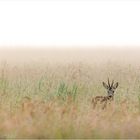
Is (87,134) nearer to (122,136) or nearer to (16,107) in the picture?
(122,136)

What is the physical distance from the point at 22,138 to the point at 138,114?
2324 millimetres

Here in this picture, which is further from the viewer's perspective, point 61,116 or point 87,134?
point 61,116

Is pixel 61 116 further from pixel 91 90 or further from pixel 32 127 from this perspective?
pixel 91 90

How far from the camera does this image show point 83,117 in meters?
9.93

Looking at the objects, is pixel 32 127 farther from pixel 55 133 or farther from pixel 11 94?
pixel 11 94

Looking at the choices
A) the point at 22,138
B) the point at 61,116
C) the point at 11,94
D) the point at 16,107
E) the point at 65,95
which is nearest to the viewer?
the point at 22,138

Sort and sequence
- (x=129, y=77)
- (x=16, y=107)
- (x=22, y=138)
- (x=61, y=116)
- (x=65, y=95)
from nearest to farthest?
(x=22, y=138) → (x=61, y=116) → (x=16, y=107) → (x=65, y=95) → (x=129, y=77)

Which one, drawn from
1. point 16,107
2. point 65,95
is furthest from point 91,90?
point 16,107

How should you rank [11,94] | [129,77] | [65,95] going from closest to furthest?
[65,95]
[11,94]
[129,77]

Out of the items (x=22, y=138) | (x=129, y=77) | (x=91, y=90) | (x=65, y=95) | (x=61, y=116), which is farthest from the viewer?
(x=129, y=77)

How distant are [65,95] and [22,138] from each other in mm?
3110

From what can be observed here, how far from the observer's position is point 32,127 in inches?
364

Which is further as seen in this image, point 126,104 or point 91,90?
point 91,90

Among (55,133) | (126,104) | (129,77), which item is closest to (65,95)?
(126,104)
